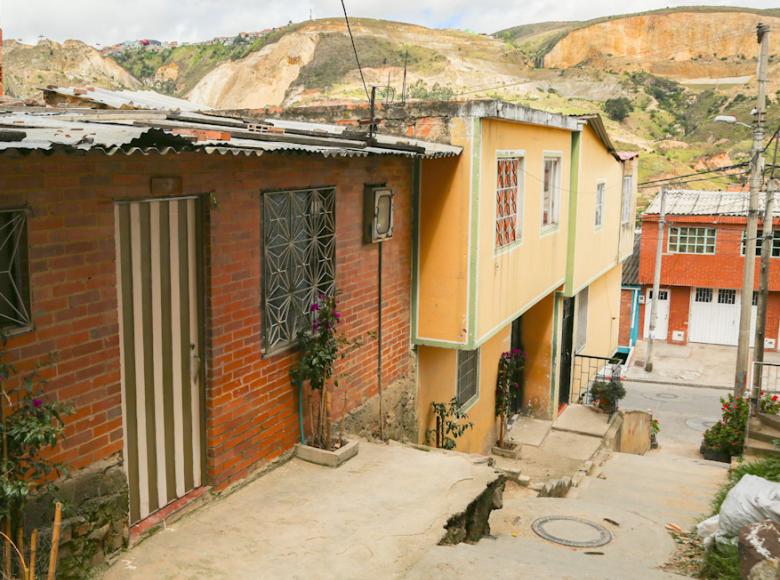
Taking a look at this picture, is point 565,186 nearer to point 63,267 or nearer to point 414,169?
point 414,169

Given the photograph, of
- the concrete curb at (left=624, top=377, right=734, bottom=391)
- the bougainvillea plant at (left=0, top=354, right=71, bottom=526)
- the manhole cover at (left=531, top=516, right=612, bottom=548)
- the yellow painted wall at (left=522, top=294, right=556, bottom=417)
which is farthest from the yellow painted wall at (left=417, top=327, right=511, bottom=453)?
the concrete curb at (left=624, top=377, right=734, bottom=391)

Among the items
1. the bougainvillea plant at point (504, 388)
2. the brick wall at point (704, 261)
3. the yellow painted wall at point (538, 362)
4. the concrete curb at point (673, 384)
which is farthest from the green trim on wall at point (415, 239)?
the brick wall at point (704, 261)

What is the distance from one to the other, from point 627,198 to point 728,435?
313 inches

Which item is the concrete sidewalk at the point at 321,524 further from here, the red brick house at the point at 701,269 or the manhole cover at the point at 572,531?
the red brick house at the point at 701,269

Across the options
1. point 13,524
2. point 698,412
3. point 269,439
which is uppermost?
point 13,524

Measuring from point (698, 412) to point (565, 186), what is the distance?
1197 centimetres

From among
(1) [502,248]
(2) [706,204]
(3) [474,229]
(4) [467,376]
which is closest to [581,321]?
(4) [467,376]

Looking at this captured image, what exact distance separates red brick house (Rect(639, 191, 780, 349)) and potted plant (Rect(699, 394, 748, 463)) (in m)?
17.0

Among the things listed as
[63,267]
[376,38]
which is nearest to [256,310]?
[63,267]

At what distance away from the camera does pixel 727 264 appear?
28.5 metres

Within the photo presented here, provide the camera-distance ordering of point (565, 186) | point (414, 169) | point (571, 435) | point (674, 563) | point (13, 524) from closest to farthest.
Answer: point (13, 524) < point (674, 563) < point (414, 169) < point (565, 186) < point (571, 435)

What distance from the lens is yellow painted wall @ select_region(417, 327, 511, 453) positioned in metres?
9.13

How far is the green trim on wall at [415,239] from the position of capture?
8.27 metres

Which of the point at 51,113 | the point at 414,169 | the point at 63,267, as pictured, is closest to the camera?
the point at 63,267
